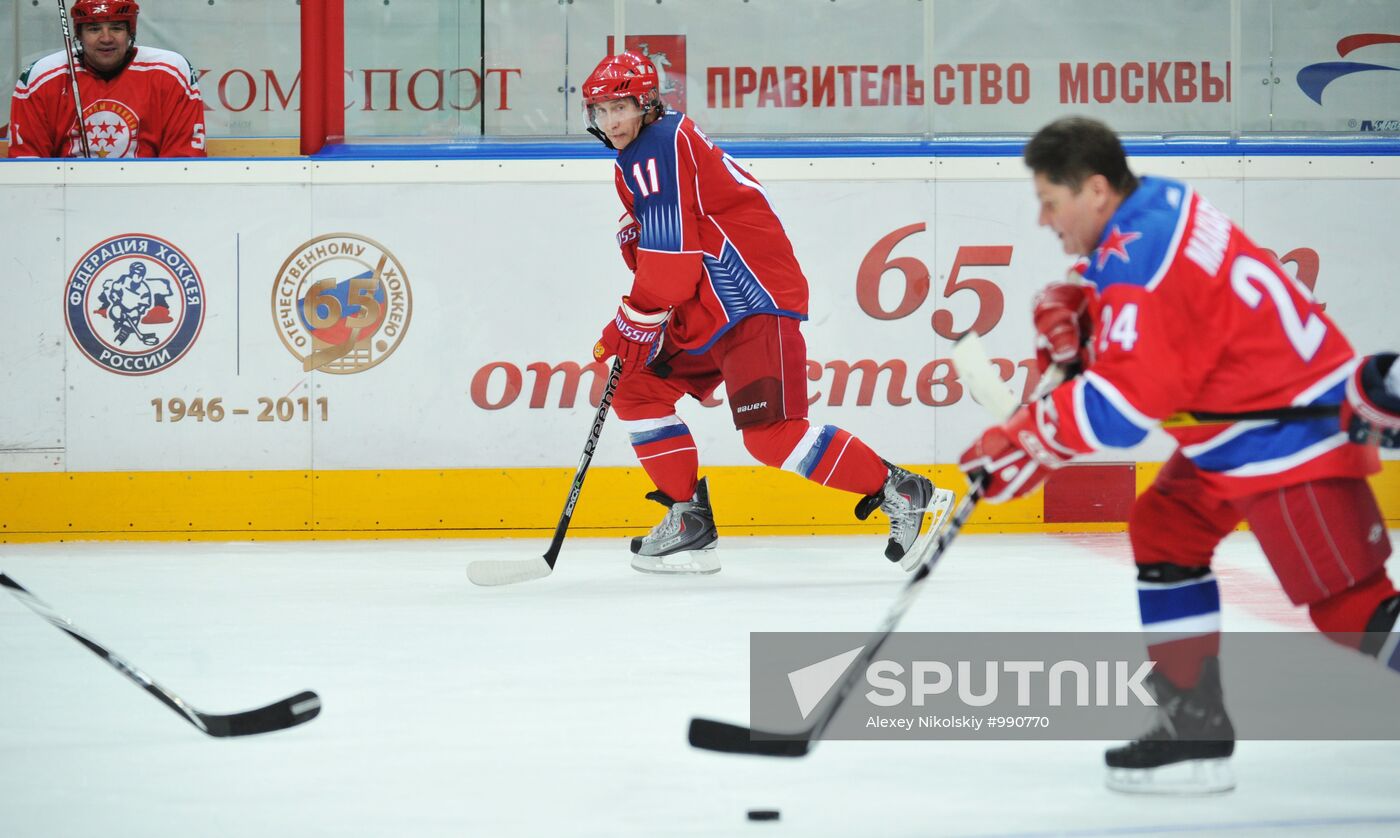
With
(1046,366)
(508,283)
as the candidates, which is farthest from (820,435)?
(1046,366)

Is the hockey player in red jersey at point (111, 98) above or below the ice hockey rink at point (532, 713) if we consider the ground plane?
above

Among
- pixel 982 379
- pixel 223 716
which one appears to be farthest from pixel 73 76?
pixel 982 379

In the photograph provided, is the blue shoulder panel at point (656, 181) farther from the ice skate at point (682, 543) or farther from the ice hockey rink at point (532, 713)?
the ice hockey rink at point (532, 713)

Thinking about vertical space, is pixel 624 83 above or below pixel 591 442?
above

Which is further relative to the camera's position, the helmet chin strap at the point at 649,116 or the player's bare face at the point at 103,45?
the player's bare face at the point at 103,45

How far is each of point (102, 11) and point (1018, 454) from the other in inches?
162

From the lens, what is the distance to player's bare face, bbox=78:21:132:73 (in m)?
4.93

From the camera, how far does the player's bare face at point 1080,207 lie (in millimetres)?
1840

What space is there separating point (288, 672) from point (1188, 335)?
1.64 m

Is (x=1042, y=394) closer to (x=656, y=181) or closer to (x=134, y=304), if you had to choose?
(x=656, y=181)

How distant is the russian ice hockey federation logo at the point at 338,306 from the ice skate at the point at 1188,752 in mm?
3201

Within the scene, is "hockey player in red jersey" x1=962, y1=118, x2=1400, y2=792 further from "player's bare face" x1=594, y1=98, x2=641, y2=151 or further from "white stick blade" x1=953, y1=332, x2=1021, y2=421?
"player's bare face" x1=594, y1=98, x2=641, y2=151

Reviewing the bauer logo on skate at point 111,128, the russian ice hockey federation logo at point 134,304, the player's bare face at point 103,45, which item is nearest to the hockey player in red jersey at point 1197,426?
the russian ice hockey federation logo at point 134,304

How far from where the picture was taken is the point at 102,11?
16.1ft
